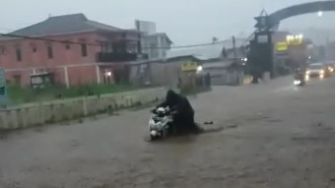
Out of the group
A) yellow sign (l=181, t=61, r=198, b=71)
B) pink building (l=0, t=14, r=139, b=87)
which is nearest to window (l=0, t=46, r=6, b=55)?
pink building (l=0, t=14, r=139, b=87)

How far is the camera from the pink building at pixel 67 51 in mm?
4105

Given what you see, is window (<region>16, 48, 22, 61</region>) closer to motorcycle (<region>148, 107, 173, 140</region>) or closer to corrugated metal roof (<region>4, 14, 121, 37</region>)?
corrugated metal roof (<region>4, 14, 121, 37</region>)

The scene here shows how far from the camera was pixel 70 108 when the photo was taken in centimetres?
639

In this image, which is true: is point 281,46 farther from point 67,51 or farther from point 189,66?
point 67,51

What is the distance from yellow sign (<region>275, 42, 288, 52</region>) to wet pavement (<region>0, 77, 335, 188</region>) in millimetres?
420

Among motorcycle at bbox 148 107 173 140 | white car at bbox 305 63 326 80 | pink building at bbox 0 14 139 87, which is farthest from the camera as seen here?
pink building at bbox 0 14 139 87

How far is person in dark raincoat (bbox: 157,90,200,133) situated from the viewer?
13.2 feet

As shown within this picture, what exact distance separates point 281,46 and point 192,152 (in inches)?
36.7

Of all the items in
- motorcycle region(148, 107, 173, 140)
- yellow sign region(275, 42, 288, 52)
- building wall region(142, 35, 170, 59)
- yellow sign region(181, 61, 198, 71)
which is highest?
building wall region(142, 35, 170, 59)

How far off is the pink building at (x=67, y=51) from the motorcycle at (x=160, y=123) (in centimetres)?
46

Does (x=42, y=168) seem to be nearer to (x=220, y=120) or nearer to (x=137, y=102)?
(x=220, y=120)

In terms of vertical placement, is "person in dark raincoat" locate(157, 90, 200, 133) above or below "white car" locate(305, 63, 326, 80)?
below

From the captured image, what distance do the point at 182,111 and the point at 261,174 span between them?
1616 millimetres

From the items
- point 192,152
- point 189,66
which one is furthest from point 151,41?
point 192,152
